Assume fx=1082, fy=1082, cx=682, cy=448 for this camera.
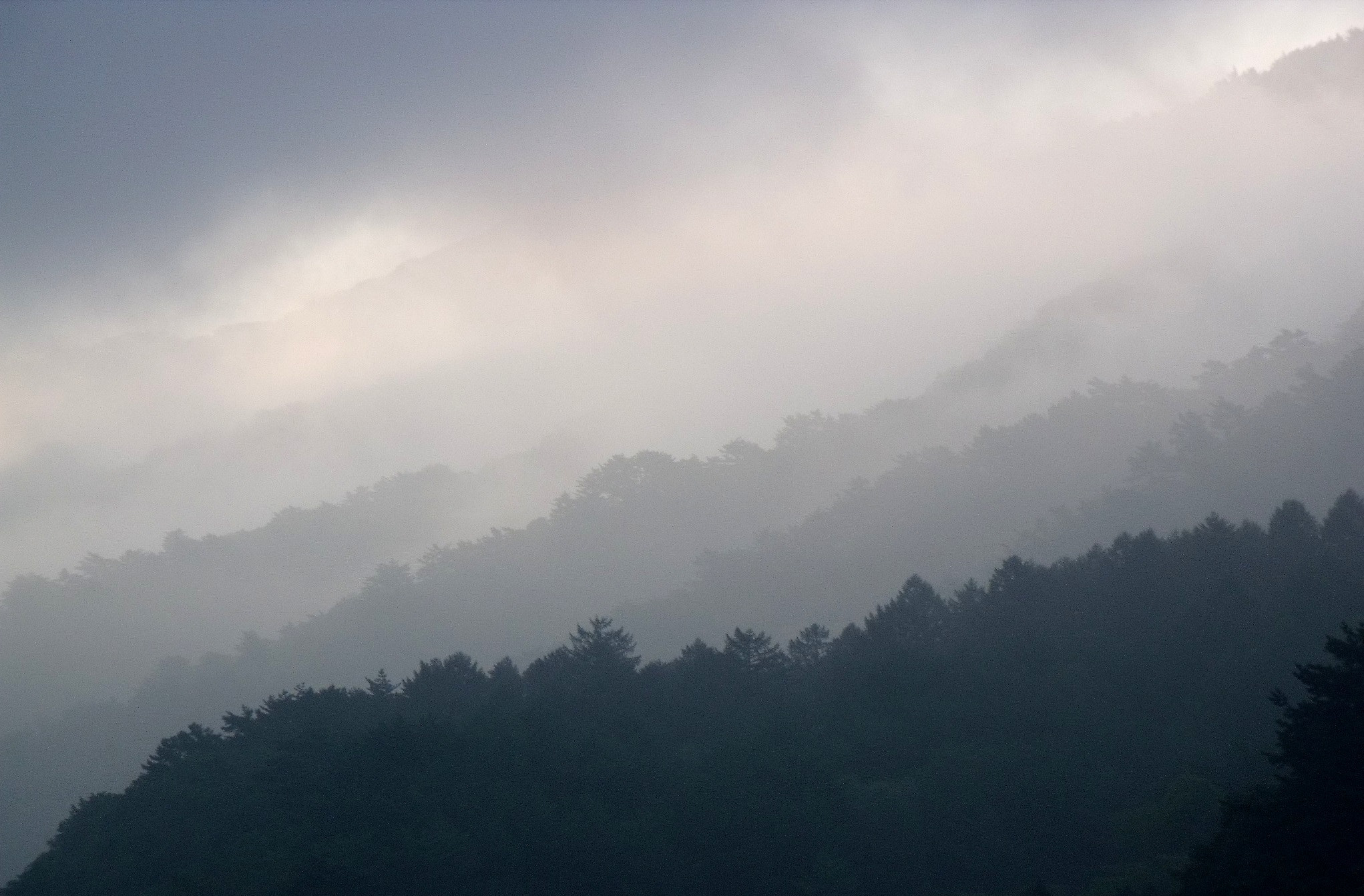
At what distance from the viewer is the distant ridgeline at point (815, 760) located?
3862 centimetres

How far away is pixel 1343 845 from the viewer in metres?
21.0

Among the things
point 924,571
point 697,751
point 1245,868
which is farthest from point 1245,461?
point 1245,868

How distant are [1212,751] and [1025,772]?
22.9ft

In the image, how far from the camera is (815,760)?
44.2m

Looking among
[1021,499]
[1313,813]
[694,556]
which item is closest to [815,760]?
[1313,813]

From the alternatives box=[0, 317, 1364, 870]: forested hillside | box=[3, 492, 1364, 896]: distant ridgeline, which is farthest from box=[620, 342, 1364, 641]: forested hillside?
box=[3, 492, 1364, 896]: distant ridgeline

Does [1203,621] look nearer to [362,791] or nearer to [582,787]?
[582,787]

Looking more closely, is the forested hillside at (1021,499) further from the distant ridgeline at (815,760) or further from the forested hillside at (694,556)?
the distant ridgeline at (815,760)

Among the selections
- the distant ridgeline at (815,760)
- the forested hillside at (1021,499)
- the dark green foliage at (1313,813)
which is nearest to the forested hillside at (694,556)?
the forested hillside at (1021,499)

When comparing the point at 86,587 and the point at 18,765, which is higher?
the point at 86,587

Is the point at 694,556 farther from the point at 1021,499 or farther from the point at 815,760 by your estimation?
the point at 815,760

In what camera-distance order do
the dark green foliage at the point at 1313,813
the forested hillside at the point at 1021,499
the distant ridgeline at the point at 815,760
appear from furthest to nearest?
1. the forested hillside at the point at 1021,499
2. the distant ridgeline at the point at 815,760
3. the dark green foliage at the point at 1313,813

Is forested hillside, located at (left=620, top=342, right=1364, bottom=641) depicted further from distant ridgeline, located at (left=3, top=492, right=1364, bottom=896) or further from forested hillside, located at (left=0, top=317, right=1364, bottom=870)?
distant ridgeline, located at (left=3, top=492, right=1364, bottom=896)

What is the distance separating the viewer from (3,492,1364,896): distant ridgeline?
38.6 metres
